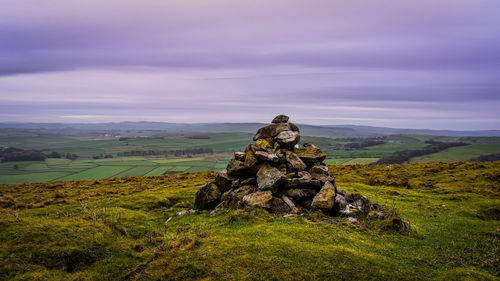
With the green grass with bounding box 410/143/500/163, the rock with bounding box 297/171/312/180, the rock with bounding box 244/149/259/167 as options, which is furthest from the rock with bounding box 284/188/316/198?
the green grass with bounding box 410/143/500/163

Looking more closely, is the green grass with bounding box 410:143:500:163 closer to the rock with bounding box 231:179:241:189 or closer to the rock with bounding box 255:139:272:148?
the rock with bounding box 255:139:272:148

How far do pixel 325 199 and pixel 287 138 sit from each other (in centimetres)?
786

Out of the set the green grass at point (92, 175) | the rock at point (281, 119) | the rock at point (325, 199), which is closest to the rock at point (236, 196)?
the rock at point (325, 199)

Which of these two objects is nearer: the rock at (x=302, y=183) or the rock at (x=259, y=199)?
the rock at (x=259, y=199)

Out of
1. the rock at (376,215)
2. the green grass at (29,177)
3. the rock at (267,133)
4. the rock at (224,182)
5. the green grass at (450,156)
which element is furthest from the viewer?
the green grass at (450,156)

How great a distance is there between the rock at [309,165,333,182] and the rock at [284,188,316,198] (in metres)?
1.86

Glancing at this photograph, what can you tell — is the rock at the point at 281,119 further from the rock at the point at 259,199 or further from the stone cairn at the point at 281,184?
the rock at the point at 259,199

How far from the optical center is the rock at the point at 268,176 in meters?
19.7

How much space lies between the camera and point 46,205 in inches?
1054

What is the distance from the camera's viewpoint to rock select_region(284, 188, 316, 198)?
1983 centimetres

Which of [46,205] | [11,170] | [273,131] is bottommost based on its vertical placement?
[11,170]

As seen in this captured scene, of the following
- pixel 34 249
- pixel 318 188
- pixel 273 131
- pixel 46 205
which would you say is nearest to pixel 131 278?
pixel 34 249

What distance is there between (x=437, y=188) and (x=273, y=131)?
2298 cm

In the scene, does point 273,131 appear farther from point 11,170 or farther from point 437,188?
point 11,170
